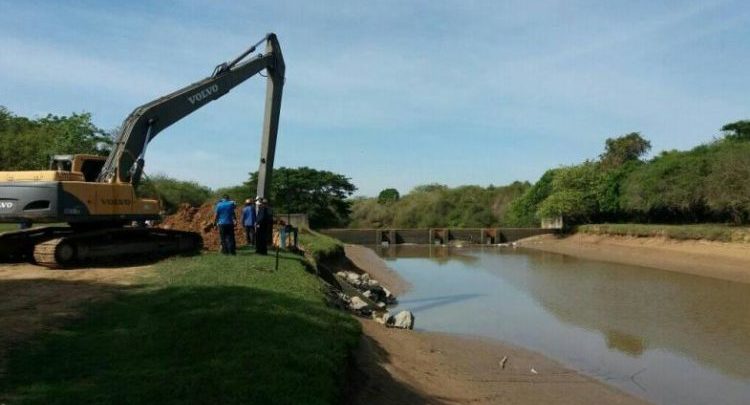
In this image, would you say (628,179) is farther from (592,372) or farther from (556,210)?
(592,372)

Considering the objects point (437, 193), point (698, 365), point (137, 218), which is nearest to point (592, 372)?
point (698, 365)

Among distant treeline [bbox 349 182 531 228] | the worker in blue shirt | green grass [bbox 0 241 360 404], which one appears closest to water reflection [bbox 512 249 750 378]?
green grass [bbox 0 241 360 404]

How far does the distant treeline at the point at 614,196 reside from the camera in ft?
136

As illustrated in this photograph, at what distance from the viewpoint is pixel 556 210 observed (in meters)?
58.3

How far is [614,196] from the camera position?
56750 mm

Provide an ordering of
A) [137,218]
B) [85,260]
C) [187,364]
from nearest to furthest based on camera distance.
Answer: [187,364] → [85,260] → [137,218]

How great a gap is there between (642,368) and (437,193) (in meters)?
66.1

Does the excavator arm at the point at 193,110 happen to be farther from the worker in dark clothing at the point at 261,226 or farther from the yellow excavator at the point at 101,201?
the worker in dark clothing at the point at 261,226

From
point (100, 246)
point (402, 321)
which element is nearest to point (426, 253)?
point (402, 321)

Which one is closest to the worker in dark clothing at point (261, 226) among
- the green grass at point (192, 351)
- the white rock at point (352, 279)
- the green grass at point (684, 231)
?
the green grass at point (192, 351)

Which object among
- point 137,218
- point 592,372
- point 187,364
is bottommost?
point 592,372

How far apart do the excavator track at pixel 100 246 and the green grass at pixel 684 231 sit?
31.0 metres

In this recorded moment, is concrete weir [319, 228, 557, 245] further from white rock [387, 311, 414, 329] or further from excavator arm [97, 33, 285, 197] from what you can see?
white rock [387, 311, 414, 329]

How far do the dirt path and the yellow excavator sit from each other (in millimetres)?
753
